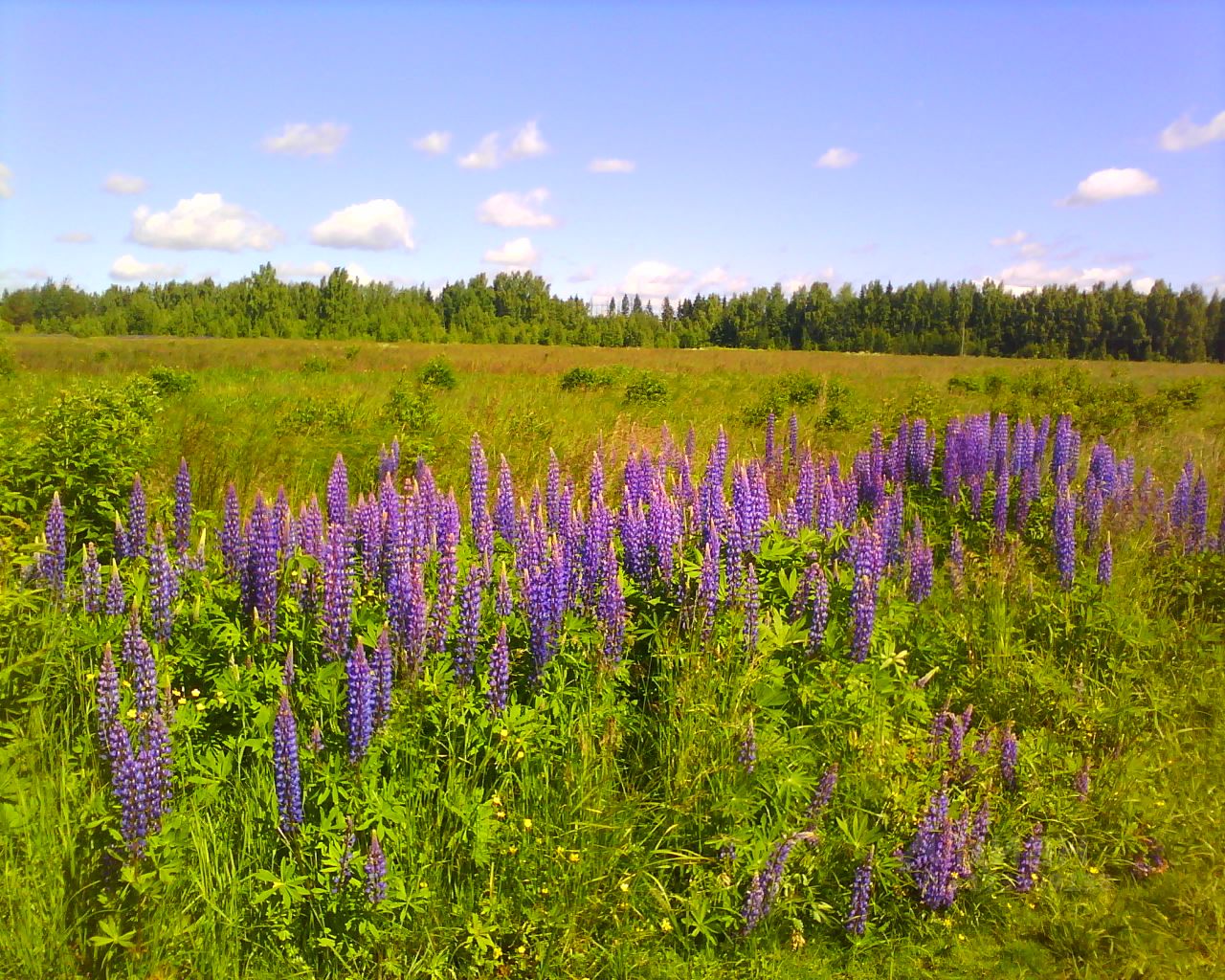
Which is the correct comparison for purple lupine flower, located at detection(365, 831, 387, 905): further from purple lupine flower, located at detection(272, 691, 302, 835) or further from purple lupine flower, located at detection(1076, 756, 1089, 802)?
purple lupine flower, located at detection(1076, 756, 1089, 802)

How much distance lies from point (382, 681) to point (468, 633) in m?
0.37

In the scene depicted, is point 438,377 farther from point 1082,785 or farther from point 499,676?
point 1082,785

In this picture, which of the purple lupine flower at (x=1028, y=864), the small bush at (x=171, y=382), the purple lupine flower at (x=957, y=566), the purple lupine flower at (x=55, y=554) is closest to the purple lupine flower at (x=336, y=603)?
the purple lupine flower at (x=55, y=554)

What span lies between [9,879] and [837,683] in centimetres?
295

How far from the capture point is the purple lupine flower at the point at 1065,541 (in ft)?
16.5

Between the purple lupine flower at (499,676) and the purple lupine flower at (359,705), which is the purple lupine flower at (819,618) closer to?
the purple lupine flower at (499,676)

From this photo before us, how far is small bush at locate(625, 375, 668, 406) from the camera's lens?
15.1 metres

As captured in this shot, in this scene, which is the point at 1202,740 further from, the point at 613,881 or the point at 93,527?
the point at 93,527

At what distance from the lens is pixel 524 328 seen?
296ft

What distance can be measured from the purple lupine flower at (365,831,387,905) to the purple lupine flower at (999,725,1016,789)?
2.60 m

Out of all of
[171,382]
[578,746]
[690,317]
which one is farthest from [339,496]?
[690,317]

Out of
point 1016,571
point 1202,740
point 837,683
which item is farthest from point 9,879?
point 1016,571

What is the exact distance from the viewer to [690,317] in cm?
11912

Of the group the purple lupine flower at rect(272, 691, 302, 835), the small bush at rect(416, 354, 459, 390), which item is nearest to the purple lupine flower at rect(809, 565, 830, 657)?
the purple lupine flower at rect(272, 691, 302, 835)
